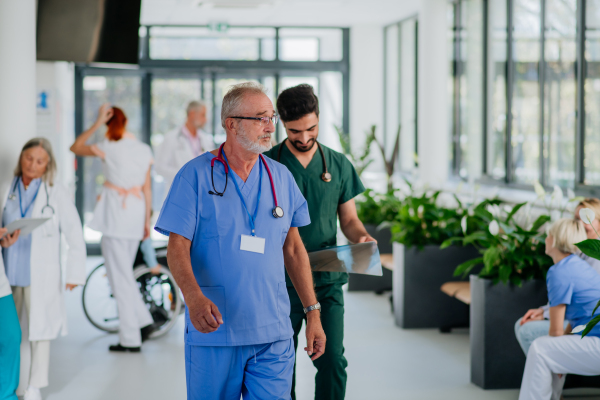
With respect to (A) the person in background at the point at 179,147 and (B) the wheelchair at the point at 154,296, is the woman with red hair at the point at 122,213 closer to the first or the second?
(B) the wheelchair at the point at 154,296

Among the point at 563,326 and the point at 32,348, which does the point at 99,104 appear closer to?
the point at 32,348

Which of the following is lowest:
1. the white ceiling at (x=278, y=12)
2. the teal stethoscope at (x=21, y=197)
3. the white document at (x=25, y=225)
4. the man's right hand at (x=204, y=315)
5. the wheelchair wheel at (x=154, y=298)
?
the wheelchair wheel at (x=154, y=298)

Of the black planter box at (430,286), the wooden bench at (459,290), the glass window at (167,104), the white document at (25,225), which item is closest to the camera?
the white document at (25,225)

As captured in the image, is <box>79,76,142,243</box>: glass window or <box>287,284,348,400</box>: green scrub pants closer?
<box>287,284,348,400</box>: green scrub pants

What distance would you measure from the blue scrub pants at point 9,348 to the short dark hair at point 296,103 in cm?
183

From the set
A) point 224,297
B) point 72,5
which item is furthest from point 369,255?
point 72,5

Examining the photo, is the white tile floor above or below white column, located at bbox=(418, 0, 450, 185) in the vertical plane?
below

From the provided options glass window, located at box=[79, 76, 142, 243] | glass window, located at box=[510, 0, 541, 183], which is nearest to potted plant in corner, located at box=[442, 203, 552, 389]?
glass window, located at box=[510, 0, 541, 183]

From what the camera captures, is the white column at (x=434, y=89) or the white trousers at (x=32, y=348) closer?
the white trousers at (x=32, y=348)

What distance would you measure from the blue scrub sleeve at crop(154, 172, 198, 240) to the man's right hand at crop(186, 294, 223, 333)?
22 cm

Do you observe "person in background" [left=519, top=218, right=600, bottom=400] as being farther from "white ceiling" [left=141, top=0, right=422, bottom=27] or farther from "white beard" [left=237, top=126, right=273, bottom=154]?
"white ceiling" [left=141, top=0, right=422, bottom=27]

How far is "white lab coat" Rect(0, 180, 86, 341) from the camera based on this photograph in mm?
3617

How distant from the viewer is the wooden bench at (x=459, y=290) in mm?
4602

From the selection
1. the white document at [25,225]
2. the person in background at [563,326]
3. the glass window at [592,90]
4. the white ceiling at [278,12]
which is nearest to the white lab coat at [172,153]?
the white ceiling at [278,12]
